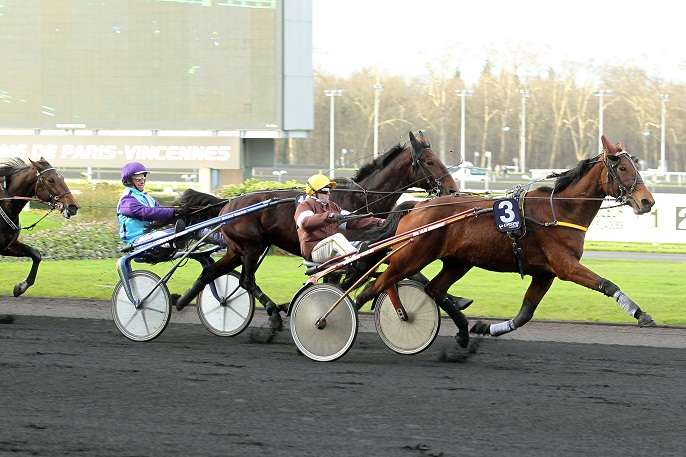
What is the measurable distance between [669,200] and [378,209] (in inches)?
401

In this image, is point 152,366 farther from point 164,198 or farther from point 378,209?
point 164,198

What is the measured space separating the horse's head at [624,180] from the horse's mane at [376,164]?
6.89 ft

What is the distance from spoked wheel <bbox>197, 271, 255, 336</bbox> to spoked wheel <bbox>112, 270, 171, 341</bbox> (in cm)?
56

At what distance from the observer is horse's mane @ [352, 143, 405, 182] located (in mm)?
8234

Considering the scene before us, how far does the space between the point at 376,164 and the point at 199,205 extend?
1612mm

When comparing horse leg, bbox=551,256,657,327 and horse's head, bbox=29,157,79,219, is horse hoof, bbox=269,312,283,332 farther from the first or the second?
horse's head, bbox=29,157,79,219

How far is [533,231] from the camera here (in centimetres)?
658

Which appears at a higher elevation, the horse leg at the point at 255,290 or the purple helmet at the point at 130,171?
the purple helmet at the point at 130,171

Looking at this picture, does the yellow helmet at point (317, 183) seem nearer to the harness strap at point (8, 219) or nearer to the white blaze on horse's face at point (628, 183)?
the white blaze on horse's face at point (628, 183)

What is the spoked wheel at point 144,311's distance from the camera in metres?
7.51

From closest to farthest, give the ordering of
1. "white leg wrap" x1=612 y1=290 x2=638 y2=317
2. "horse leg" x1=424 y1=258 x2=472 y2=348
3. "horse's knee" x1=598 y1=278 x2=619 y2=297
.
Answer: "white leg wrap" x1=612 y1=290 x2=638 y2=317, "horse's knee" x1=598 y1=278 x2=619 y2=297, "horse leg" x1=424 y1=258 x2=472 y2=348

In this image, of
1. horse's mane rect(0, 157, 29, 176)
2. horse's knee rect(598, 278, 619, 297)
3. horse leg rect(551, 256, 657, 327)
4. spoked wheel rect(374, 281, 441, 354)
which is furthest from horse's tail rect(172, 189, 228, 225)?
horse's knee rect(598, 278, 619, 297)

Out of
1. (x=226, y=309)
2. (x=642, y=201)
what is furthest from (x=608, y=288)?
(x=226, y=309)

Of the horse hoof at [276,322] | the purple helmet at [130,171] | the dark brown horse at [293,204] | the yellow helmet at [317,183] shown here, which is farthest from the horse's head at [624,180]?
the purple helmet at [130,171]
